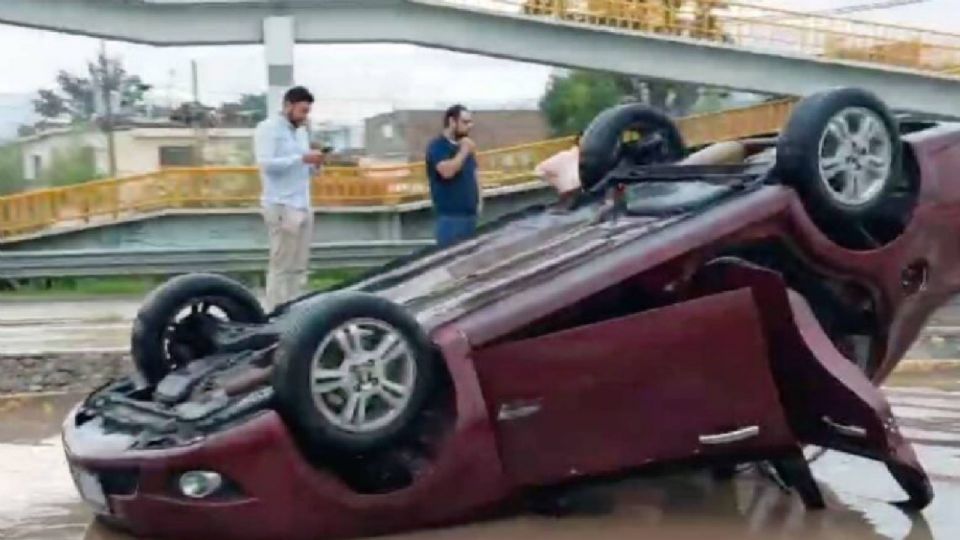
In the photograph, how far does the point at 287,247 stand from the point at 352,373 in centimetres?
582

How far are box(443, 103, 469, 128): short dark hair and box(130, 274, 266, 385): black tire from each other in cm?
503

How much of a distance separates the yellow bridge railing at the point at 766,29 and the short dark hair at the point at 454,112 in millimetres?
16554

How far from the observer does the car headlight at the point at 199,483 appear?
4.82m

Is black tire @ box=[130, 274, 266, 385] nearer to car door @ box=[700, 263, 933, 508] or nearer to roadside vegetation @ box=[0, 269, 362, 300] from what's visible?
car door @ box=[700, 263, 933, 508]

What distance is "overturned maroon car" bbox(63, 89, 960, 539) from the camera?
486cm

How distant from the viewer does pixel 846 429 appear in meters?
5.27

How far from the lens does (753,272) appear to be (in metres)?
5.20

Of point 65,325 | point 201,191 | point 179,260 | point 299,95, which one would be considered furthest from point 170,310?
point 201,191

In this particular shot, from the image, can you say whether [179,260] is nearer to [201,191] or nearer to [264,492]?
[264,492]

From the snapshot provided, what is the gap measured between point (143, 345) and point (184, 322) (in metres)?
0.18

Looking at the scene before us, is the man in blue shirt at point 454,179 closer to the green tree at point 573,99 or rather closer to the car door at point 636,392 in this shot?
the car door at point 636,392

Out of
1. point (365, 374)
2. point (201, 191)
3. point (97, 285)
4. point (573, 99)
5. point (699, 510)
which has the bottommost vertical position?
point (201, 191)

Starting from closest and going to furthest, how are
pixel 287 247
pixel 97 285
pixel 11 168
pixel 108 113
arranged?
1. pixel 287 247
2. pixel 97 285
3. pixel 108 113
4. pixel 11 168

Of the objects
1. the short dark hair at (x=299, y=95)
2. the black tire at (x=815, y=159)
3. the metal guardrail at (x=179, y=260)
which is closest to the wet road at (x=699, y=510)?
the black tire at (x=815, y=159)
